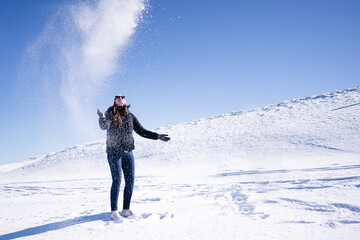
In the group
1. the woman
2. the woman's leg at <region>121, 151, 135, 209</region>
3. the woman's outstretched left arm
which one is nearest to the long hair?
the woman

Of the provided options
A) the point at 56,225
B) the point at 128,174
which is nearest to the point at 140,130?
the point at 128,174

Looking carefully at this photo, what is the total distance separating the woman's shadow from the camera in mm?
2367

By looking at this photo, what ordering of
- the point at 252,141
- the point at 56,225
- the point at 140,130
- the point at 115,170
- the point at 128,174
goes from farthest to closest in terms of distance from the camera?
the point at 252,141 → the point at 140,130 → the point at 128,174 → the point at 115,170 → the point at 56,225

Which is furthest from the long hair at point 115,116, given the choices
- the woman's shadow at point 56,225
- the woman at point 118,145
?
the woman's shadow at point 56,225

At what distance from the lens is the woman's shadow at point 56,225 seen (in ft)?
7.77

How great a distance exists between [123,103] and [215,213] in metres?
1.82

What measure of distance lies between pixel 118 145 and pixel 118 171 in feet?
1.05

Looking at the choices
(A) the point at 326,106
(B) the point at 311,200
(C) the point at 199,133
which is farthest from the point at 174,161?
(A) the point at 326,106

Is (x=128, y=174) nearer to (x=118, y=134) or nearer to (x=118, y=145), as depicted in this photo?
(x=118, y=145)

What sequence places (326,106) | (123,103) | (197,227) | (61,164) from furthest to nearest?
(326,106) → (61,164) → (123,103) → (197,227)

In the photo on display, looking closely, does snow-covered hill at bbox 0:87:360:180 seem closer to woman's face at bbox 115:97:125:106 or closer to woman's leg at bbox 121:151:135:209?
woman's leg at bbox 121:151:135:209

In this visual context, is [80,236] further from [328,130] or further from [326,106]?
[326,106]

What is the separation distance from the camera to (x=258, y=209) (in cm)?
291

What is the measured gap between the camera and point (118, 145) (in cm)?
280
